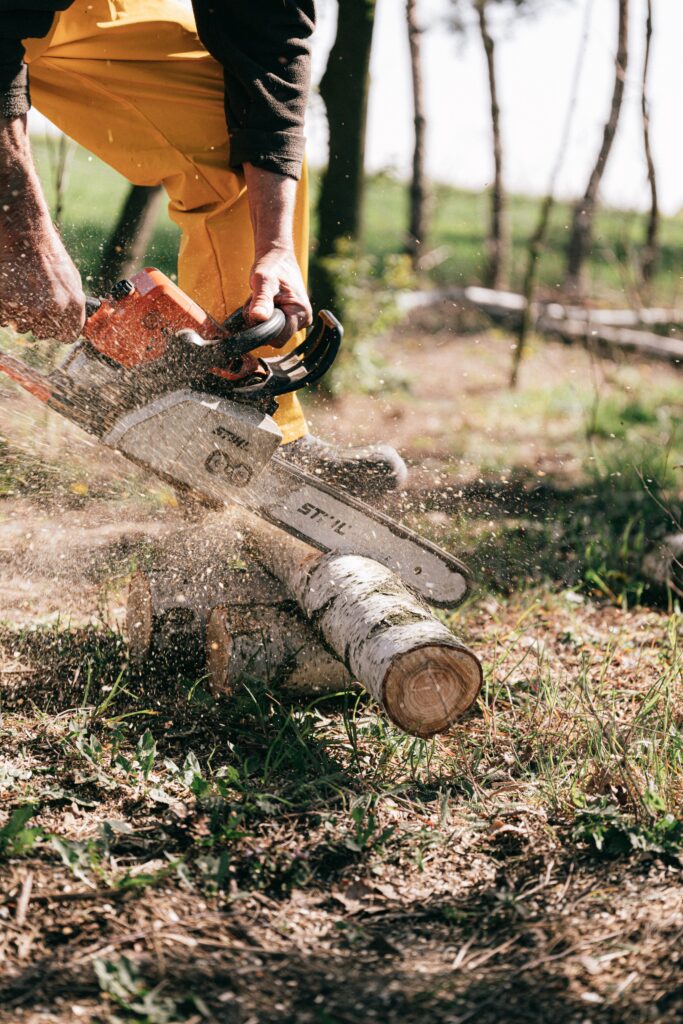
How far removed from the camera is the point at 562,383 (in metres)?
8.01

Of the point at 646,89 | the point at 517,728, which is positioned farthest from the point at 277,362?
the point at 646,89

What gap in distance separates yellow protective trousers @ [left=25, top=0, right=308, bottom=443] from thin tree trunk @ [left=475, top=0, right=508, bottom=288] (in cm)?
652

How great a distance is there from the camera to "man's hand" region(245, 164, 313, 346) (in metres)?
2.71

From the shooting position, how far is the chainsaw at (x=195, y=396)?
2.54 m

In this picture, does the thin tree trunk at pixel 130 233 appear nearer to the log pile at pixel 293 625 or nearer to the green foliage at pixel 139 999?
the log pile at pixel 293 625

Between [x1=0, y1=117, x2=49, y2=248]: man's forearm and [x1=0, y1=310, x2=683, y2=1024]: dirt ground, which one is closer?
[x1=0, y1=310, x2=683, y2=1024]: dirt ground

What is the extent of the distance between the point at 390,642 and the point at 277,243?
124cm

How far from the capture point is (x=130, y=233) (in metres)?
5.30

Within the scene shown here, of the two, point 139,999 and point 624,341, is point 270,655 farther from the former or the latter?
point 624,341

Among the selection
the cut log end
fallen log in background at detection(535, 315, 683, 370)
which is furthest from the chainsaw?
fallen log in background at detection(535, 315, 683, 370)

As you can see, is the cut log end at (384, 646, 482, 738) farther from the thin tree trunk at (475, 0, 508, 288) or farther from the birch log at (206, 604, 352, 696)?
the thin tree trunk at (475, 0, 508, 288)

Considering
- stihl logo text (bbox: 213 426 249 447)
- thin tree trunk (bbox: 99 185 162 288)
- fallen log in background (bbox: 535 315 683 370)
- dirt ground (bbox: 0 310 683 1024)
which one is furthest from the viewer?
fallen log in background (bbox: 535 315 683 370)

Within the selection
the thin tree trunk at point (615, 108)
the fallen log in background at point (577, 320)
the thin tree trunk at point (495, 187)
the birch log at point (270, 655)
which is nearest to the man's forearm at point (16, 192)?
the birch log at point (270, 655)

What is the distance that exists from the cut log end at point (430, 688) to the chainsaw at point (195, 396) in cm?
61
